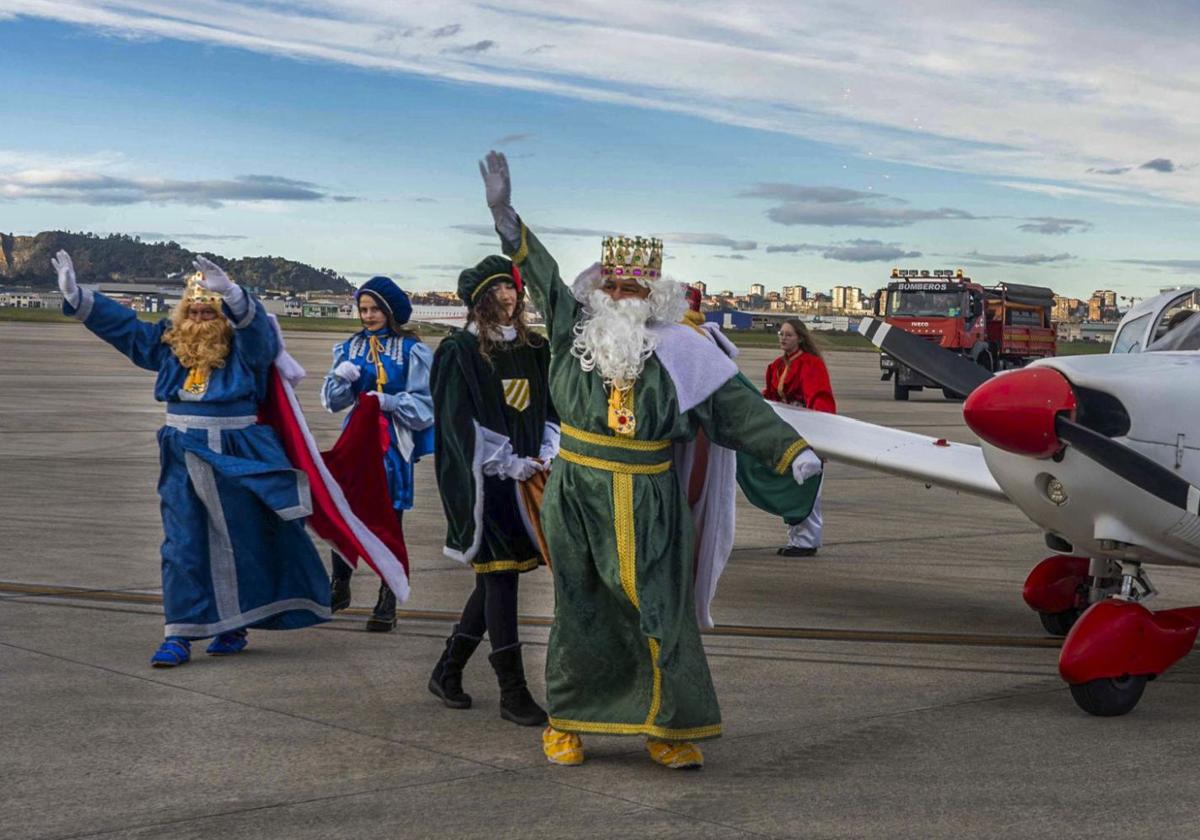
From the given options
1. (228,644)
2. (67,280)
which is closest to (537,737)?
(228,644)

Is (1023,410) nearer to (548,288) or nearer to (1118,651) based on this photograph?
(1118,651)

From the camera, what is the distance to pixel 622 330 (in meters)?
5.20

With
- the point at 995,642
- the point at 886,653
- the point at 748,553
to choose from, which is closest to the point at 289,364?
the point at 886,653

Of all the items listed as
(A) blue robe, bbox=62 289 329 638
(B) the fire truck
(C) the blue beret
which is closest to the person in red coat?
(C) the blue beret

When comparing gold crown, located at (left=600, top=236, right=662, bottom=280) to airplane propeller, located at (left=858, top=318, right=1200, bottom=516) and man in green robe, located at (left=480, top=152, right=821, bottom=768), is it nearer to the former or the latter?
man in green robe, located at (left=480, top=152, right=821, bottom=768)

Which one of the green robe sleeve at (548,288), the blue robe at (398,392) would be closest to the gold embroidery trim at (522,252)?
the green robe sleeve at (548,288)

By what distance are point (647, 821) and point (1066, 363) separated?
115 inches

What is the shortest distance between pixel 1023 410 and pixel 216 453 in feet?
11.7

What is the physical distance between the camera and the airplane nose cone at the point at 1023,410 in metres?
6.00

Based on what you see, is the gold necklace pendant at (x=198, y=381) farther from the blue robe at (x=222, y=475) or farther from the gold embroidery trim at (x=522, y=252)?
the gold embroidery trim at (x=522, y=252)

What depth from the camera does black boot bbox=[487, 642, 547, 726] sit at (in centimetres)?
574

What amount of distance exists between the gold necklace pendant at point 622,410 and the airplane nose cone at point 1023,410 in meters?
1.56

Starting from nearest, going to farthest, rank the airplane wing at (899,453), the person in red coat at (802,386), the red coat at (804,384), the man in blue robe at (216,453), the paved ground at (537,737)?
the paved ground at (537,737), the man in blue robe at (216,453), the airplane wing at (899,453), the person in red coat at (802,386), the red coat at (804,384)

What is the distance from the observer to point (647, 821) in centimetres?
448
